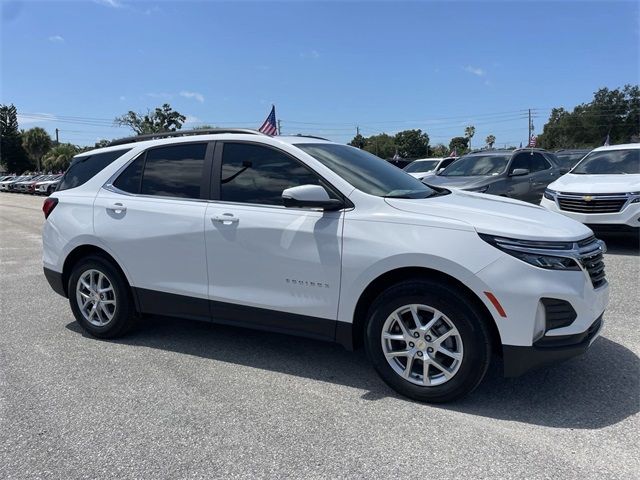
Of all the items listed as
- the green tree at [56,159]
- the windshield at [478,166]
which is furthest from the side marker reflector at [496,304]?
the green tree at [56,159]

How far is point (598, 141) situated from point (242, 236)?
295 feet

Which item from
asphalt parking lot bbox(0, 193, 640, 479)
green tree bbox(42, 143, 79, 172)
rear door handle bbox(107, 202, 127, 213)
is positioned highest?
green tree bbox(42, 143, 79, 172)

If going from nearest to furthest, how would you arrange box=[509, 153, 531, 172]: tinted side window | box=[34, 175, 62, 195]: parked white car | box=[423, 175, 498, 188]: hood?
box=[423, 175, 498, 188]: hood → box=[509, 153, 531, 172]: tinted side window → box=[34, 175, 62, 195]: parked white car

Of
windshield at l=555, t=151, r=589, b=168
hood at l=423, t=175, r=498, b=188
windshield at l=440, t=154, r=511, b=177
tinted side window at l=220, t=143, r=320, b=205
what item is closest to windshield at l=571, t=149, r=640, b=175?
windshield at l=440, t=154, r=511, b=177

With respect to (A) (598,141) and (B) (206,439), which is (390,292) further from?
(A) (598,141)

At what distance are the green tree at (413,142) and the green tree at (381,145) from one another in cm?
218

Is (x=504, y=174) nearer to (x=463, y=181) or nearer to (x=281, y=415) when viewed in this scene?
(x=463, y=181)

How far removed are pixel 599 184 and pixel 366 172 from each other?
6.18 metres

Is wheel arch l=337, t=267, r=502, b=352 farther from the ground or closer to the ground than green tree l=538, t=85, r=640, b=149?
closer to the ground

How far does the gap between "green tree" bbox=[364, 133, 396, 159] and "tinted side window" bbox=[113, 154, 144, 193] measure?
102573 millimetres

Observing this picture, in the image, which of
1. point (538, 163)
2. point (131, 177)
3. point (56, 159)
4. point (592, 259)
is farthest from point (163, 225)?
point (56, 159)

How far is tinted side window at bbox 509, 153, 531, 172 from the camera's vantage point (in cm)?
1052

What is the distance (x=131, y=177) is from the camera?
15.5 feet

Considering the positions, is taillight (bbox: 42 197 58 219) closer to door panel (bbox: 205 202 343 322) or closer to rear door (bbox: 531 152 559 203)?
door panel (bbox: 205 202 343 322)
